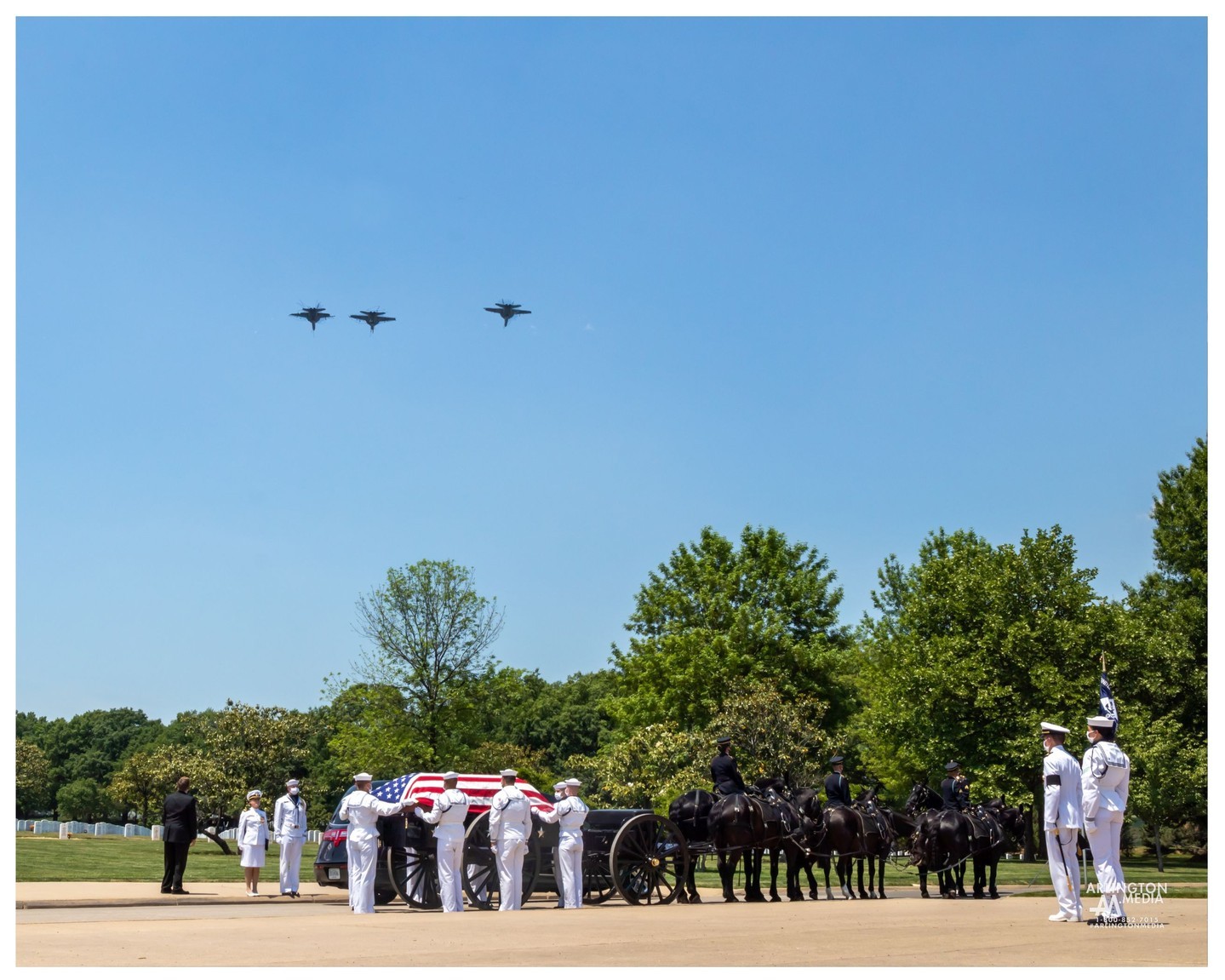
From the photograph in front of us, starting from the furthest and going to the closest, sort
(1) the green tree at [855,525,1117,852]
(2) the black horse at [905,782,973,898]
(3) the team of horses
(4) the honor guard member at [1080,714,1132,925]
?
(1) the green tree at [855,525,1117,852] < (2) the black horse at [905,782,973,898] < (3) the team of horses < (4) the honor guard member at [1080,714,1132,925]

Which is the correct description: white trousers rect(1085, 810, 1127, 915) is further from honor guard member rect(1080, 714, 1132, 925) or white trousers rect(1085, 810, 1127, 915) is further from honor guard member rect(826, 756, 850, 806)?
honor guard member rect(826, 756, 850, 806)

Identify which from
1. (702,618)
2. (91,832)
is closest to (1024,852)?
(702,618)

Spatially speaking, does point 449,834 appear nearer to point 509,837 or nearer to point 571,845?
point 509,837

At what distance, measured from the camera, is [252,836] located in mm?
23766

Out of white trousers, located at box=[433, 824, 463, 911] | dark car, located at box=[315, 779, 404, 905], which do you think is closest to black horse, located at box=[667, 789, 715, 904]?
white trousers, located at box=[433, 824, 463, 911]

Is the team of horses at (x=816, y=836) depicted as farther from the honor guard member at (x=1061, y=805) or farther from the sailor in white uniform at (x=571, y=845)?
the honor guard member at (x=1061, y=805)

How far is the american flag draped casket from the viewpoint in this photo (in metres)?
21.3

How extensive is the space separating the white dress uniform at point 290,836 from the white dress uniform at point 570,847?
5488mm

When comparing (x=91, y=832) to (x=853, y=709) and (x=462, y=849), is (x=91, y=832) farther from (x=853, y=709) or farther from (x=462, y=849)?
(x=462, y=849)

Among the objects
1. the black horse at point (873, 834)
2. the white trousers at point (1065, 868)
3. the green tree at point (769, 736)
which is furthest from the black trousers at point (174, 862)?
the green tree at point (769, 736)

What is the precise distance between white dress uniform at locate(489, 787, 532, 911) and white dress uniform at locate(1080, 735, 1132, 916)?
7181mm

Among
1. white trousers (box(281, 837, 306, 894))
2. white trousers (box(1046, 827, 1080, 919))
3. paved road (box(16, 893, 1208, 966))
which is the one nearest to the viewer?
paved road (box(16, 893, 1208, 966))

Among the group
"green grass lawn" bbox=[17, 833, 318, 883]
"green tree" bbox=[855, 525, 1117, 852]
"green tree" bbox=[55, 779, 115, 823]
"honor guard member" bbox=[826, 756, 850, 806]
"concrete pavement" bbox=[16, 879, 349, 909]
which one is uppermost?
"green tree" bbox=[855, 525, 1117, 852]

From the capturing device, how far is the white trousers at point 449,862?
1848 centimetres
